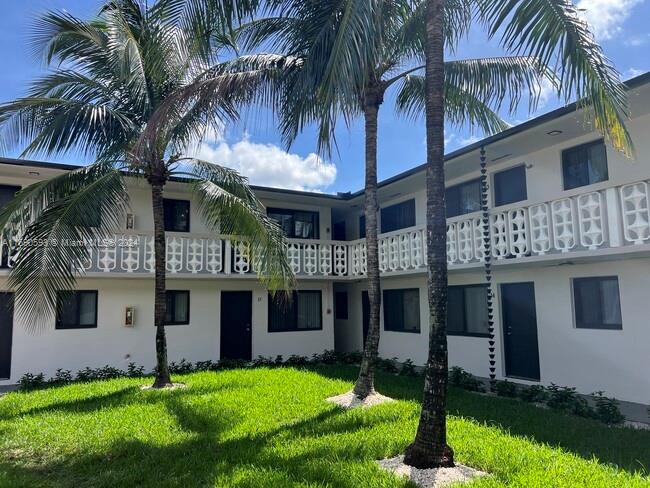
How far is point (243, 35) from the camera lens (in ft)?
30.6

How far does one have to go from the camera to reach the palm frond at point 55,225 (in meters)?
7.78

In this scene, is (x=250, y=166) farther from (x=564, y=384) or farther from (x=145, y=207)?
(x=564, y=384)

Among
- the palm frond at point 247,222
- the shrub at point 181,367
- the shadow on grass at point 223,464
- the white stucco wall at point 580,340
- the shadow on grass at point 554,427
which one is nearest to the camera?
the shadow on grass at point 223,464

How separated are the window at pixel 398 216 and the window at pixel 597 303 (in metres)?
5.97

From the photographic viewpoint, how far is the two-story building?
29.2 feet

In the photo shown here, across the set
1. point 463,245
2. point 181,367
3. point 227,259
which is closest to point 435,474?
point 463,245

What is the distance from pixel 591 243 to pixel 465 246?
9.74 feet

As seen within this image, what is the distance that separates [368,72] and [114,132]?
19.1 ft

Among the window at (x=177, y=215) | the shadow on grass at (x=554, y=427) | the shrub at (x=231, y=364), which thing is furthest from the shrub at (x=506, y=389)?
the window at (x=177, y=215)

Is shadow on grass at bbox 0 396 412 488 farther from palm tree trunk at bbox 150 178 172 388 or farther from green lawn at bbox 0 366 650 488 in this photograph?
palm tree trunk at bbox 150 178 172 388

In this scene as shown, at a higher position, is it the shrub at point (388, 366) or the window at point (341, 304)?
the window at point (341, 304)

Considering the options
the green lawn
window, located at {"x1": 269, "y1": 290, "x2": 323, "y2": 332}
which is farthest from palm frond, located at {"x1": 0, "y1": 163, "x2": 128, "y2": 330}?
window, located at {"x1": 269, "y1": 290, "x2": 323, "y2": 332}

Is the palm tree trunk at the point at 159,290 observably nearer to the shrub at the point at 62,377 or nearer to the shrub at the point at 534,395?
the shrub at the point at 62,377

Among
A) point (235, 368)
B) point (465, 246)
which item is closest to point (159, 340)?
point (235, 368)
